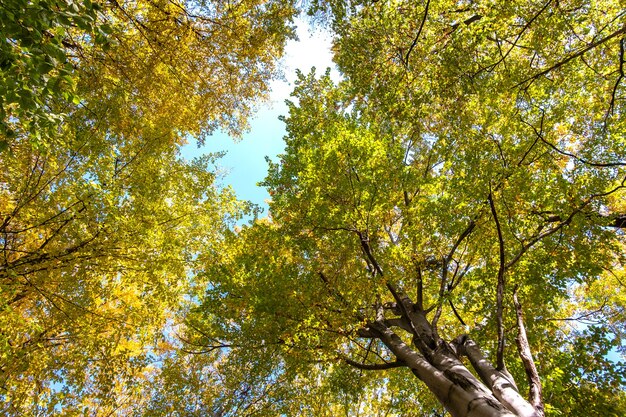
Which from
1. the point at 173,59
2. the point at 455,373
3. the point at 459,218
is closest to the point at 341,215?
the point at 459,218

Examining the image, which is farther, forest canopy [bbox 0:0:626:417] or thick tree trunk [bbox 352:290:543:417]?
forest canopy [bbox 0:0:626:417]

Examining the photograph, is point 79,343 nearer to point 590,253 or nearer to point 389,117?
point 389,117

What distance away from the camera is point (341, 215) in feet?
19.2

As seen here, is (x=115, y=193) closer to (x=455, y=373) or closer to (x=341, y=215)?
(x=341, y=215)

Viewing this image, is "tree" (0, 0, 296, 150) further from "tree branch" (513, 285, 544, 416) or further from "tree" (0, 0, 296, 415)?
"tree branch" (513, 285, 544, 416)

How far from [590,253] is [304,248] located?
15.2ft

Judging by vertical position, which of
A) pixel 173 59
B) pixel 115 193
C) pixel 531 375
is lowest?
pixel 531 375

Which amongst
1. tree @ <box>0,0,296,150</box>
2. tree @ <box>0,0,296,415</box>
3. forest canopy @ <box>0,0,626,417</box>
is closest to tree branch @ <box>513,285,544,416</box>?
forest canopy @ <box>0,0,626,417</box>

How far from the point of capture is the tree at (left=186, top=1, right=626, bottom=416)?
4.67 m

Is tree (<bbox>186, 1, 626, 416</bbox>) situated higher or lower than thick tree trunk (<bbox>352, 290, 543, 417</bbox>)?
higher

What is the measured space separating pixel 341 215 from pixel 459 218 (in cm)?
212

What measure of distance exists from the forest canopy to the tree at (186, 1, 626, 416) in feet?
0.15

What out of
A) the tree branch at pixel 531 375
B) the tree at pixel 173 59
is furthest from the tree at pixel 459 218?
the tree at pixel 173 59

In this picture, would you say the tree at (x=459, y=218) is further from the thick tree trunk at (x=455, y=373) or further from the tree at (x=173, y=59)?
the tree at (x=173, y=59)
